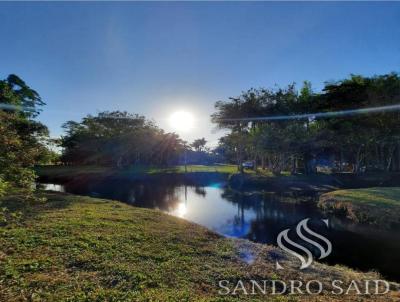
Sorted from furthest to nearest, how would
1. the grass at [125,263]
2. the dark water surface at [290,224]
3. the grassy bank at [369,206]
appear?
the grassy bank at [369,206]
the dark water surface at [290,224]
the grass at [125,263]

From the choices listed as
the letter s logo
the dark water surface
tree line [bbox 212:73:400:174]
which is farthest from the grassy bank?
tree line [bbox 212:73:400:174]

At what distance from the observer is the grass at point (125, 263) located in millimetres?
5793

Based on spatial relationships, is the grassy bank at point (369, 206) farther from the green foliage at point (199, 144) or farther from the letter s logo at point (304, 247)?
the green foliage at point (199, 144)

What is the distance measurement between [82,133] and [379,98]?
60.8 metres

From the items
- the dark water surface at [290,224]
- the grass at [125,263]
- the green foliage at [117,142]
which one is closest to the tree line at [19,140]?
the grass at [125,263]

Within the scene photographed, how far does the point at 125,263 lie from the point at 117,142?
5580cm

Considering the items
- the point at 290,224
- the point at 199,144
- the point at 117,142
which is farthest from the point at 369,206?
the point at 199,144

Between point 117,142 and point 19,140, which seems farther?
point 117,142

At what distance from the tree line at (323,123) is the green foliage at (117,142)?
70.9 feet

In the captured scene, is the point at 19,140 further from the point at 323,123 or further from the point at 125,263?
the point at 323,123

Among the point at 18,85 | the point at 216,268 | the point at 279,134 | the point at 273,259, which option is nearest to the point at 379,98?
the point at 279,134

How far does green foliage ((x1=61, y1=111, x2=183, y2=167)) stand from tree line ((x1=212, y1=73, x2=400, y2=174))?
21625 millimetres

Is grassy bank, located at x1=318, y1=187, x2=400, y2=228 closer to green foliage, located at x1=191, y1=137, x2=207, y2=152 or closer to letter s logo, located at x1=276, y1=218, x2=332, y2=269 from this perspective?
letter s logo, located at x1=276, y1=218, x2=332, y2=269

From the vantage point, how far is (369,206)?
15945 mm
